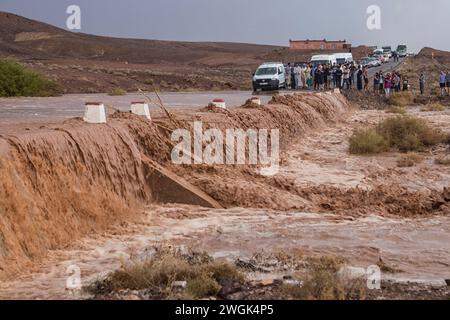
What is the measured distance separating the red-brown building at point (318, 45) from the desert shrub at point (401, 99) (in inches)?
2105

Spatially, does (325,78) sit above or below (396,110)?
above

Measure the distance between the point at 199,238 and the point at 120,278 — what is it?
337 cm

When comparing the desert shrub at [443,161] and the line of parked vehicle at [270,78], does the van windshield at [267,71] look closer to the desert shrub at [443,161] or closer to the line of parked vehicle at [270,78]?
the line of parked vehicle at [270,78]

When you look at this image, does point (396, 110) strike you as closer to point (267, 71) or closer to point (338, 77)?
point (338, 77)

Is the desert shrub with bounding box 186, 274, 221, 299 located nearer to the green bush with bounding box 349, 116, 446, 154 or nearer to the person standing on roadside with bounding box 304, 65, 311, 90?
the green bush with bounding box 349, 116, 446, 154

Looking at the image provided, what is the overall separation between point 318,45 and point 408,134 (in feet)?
271

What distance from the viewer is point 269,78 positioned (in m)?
45.3

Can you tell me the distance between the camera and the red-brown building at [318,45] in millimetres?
98256

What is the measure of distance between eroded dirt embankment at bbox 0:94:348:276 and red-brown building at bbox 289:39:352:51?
279 feet

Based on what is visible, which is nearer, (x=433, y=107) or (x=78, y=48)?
(x=433, y=107)

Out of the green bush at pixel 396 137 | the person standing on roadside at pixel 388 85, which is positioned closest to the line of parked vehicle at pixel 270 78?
the person standing on roadside at pixel 388 85

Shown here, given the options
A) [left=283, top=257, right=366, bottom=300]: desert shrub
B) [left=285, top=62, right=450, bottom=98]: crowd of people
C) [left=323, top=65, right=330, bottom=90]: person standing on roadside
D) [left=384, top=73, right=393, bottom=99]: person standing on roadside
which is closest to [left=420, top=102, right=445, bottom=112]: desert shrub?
[left=285, top=62, right=450, bottom=98]: crowd of people

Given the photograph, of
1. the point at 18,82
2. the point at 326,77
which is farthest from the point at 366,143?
the point at 326,77

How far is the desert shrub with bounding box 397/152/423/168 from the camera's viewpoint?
68.2ft
